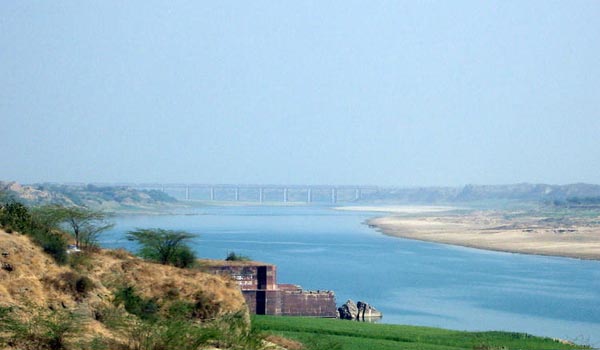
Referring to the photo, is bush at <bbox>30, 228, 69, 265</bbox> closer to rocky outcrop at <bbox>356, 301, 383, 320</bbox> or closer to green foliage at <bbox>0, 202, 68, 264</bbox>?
green foliage at <bbox>0, 202, 68, 264</bbox>

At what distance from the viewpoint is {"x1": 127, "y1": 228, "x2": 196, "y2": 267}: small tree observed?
72.6 feet

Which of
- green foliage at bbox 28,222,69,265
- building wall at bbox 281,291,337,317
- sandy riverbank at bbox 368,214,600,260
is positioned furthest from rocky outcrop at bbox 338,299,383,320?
sandy riverbank at bbox 368,214,600,260

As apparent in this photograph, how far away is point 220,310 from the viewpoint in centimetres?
1728

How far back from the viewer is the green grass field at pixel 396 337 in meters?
22.0

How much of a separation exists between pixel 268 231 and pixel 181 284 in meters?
86.4

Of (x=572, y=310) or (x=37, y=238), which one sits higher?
(x=37, y=238)

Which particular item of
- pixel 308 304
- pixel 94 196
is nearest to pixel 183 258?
pixel 308 304

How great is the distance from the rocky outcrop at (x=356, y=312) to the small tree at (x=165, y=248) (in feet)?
42.0

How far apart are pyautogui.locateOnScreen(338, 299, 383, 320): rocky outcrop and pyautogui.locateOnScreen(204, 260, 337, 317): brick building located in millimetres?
1940

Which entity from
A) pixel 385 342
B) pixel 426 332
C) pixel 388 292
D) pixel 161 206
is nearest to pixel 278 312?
pixel 426 332

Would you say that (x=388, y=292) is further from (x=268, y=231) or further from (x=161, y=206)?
(x=161, y=206)

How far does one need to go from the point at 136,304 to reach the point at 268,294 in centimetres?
1700

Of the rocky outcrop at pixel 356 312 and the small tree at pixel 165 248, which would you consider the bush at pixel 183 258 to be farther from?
the rocky outcrop at pixel 356 312

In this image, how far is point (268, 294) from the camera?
32.1 meters
